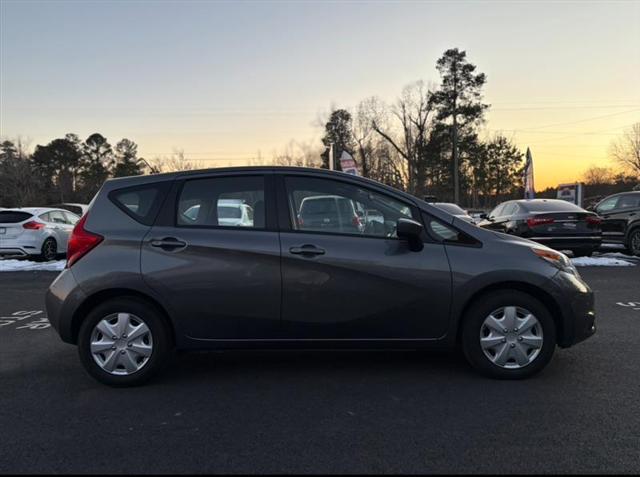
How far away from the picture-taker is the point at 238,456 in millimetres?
3012

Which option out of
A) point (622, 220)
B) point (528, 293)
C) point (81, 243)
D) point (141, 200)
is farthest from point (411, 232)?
point (622, 220)

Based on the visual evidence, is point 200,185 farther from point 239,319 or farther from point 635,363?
point 635,363

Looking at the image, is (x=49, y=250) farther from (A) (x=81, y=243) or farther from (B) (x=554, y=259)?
(B) (x=554, y=259)

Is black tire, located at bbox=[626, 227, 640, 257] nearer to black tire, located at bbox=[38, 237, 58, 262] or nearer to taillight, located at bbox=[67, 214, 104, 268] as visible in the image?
taillight, located at bbox=[67, 214, 104, 268]

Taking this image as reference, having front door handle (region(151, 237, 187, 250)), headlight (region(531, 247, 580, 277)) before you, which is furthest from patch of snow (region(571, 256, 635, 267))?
front door handle (region(151, 237, 187, 250))

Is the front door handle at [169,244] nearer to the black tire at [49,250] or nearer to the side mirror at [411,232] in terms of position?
the side mirror at [411,232]

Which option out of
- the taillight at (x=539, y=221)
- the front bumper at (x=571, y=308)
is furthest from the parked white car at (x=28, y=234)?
the front bumper at (x=571, y=308)

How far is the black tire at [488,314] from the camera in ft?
13.5

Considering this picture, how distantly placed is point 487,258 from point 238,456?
2.36 m

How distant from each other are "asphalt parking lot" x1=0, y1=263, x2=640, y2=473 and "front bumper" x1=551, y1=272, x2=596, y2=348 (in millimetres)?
360

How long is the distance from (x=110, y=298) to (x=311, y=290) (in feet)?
5.31

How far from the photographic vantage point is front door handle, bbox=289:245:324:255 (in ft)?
13.4

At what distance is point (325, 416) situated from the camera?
3551 millimetres

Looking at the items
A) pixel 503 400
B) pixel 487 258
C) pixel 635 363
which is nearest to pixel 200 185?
pixel 487 258
